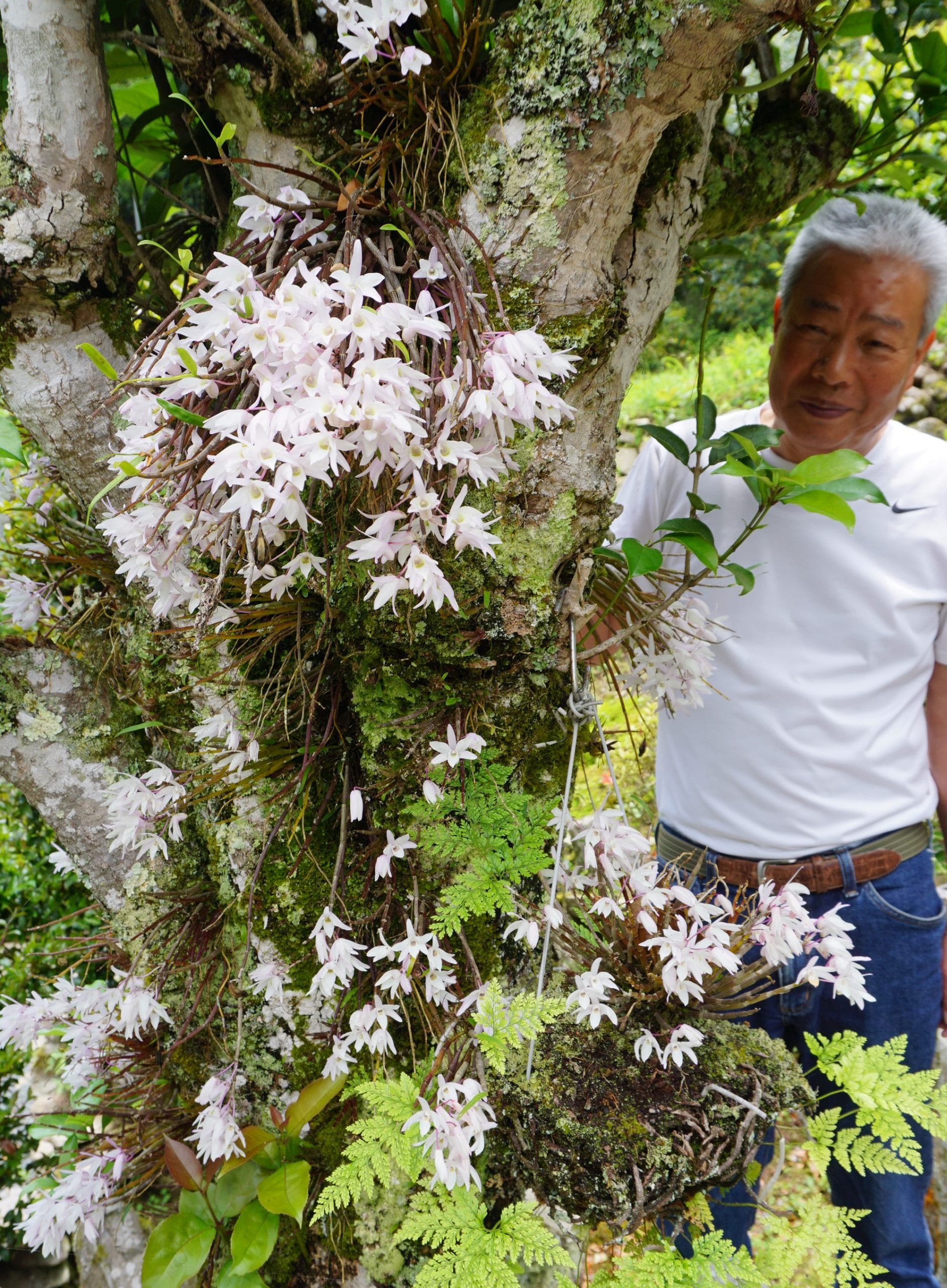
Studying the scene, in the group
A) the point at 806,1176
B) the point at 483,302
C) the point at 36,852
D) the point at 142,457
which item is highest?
the point at 483,302

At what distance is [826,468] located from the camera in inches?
46.9

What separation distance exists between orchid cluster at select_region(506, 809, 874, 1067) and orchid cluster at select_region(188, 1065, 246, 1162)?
60cm

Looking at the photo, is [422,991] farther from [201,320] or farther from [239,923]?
[201,320]

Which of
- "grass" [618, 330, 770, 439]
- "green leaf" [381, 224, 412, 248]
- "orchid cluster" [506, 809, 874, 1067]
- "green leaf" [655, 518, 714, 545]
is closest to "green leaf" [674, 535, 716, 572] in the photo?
"green leaf" [655, 518, 714, 545]

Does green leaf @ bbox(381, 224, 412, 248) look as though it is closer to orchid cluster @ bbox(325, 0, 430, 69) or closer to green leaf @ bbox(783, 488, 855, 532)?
orchid cluster @ bbox(325, 0, 430, 69)

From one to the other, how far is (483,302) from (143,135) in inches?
43.7

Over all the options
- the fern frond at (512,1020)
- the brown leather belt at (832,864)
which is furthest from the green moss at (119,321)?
the brown leather belt at (832,864)

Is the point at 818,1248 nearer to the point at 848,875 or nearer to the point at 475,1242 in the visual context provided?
the point at 475,1242

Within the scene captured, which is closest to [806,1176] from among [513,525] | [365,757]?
[365,757]

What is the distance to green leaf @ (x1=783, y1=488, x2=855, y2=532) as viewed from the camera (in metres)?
1.16

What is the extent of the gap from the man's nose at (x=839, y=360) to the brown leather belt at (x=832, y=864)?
48.6 inches

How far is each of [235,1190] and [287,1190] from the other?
0.51ft

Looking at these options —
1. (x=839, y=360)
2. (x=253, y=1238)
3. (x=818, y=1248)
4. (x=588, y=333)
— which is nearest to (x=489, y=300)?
(x=588, y=333)

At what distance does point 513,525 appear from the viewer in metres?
1.22
